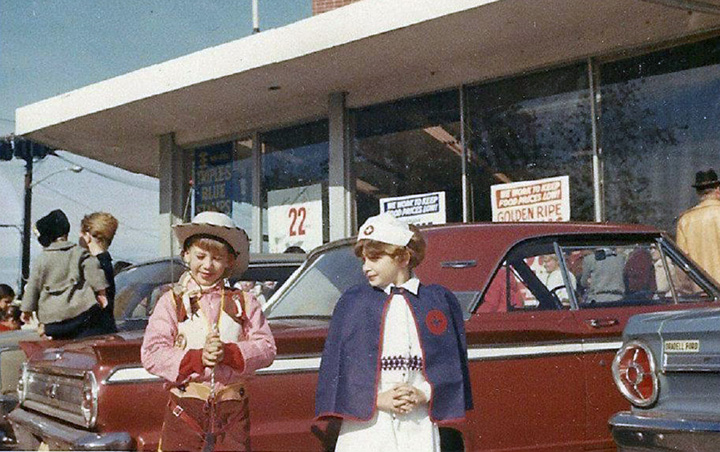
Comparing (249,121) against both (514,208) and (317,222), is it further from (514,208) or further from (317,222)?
(514,208)

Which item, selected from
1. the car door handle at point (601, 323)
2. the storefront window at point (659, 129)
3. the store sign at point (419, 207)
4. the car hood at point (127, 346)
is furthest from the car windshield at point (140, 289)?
the storefront window at point (659, 129)

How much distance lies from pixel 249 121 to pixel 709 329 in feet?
36.5

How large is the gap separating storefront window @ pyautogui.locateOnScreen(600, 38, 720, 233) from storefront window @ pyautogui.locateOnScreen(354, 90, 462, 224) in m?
2.01

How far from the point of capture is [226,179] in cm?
1492

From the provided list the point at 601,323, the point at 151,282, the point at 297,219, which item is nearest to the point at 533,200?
the point at 297,219

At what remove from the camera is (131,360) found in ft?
12.3

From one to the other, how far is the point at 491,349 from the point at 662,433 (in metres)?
0.82

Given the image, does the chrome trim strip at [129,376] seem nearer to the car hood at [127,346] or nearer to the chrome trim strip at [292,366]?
the car hood at [127,346]

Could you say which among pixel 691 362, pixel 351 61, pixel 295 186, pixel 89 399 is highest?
pixel 351 61

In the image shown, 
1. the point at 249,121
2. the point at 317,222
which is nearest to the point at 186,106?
the point at 249,121

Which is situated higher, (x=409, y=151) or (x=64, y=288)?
(x=409, y=151)

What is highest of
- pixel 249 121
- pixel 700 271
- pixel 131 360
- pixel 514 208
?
pixel 249 121

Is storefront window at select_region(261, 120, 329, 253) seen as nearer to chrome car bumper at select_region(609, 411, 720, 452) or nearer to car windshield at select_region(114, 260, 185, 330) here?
car windshield at select_region(114, 260, 185, 330)

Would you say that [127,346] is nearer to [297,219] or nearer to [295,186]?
[297,219]
